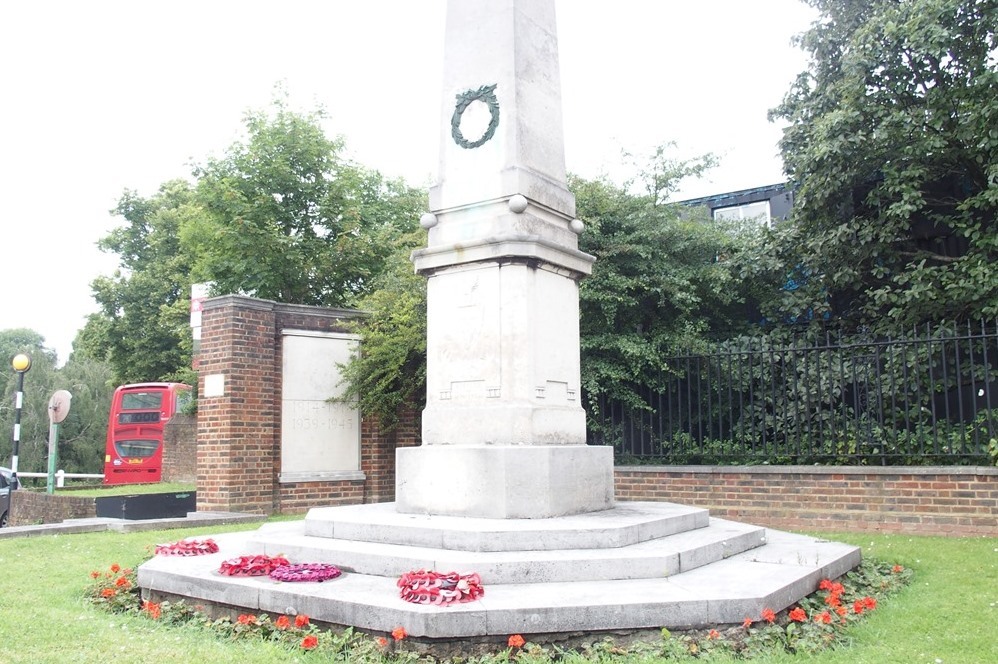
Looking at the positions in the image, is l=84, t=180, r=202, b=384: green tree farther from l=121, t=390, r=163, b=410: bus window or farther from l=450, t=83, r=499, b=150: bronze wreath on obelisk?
l=450, t=83, r=499, b=150: bronze wreath on obelisk

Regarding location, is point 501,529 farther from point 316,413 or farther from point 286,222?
point 286,222

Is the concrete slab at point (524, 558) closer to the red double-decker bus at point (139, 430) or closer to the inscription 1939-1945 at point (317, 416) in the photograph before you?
the inscription 1939-1945 at point (317, 416)

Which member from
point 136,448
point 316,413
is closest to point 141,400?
point 136,448

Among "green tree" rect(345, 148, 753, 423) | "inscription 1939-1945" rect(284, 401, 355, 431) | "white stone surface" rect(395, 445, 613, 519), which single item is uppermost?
"green tree" rect(345, 148, 753, 423)

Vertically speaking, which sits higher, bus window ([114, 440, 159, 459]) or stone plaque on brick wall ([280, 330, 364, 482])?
stone plaque on brick wall ([280, 330, 364, 482])

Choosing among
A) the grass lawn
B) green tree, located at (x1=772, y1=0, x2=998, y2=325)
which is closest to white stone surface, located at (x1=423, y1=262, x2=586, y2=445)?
the grass lawn

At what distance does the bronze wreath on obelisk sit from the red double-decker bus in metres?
18.0

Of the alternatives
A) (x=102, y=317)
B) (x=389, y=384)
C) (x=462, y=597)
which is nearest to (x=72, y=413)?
(x=102, y=317)

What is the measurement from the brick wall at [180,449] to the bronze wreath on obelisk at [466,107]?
16.6m

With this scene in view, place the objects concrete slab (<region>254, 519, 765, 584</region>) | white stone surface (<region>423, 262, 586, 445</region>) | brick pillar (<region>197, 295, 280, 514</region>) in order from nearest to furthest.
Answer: concrete slab (<region>254, 519, 765, 584</region>)
white stone surface (<region>423, 262, 586, 445</region>)
brick pillar (<region>197, 295, 280, 514</region>)

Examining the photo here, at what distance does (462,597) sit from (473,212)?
3798 mm

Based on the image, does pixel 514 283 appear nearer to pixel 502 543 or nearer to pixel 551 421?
pixel 551 421

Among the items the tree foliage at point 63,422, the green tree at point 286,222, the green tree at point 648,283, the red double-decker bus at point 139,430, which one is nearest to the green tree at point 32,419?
the tree foliage at point 63,422

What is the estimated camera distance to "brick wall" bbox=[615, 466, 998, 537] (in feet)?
30.1
